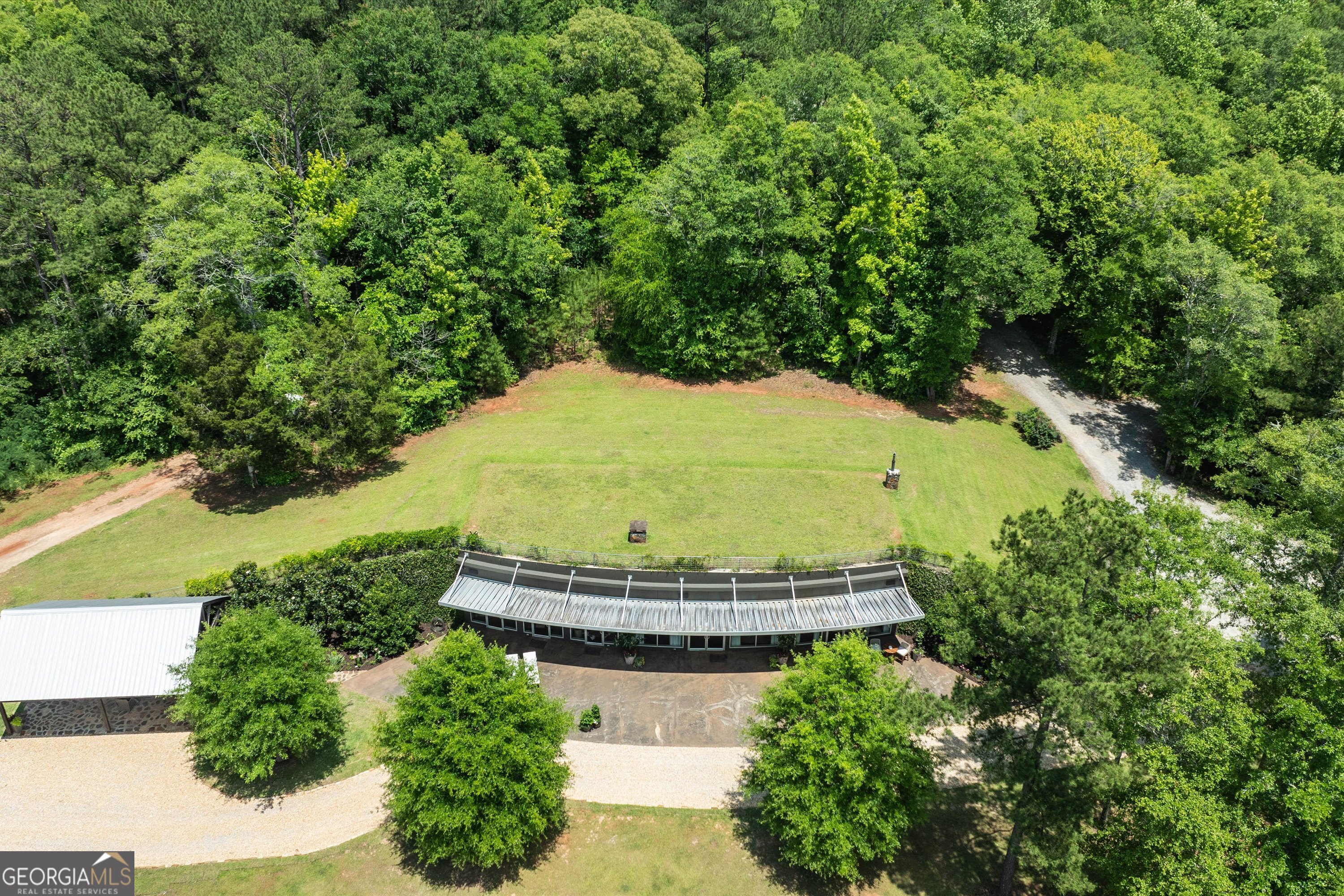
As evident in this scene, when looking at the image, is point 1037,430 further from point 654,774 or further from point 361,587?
point 361,587

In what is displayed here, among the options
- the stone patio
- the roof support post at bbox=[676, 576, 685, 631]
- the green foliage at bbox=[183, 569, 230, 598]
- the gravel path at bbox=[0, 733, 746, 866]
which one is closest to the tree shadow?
the green foliage at bbox=[183, 569, 230, 598]

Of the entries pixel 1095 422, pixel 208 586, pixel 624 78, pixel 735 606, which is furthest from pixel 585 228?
pixel 1095 422

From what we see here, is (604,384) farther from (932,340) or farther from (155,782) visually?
(155,782)

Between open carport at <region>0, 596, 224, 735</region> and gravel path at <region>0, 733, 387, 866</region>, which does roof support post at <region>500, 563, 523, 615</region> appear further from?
open carport at <region>0, 596, 224, 735</region>

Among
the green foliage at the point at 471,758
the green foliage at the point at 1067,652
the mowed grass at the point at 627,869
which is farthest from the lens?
the mowed grass at the point at 627,869

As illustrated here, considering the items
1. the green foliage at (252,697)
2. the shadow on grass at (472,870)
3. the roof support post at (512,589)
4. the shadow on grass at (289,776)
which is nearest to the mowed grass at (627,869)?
the shadow on grass at (472,870)

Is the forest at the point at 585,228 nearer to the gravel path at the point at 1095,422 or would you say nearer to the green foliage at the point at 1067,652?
the gravel path at the point at 1095,422
